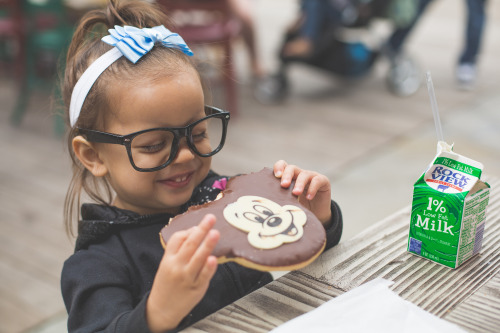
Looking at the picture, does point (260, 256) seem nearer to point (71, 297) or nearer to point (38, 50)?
point (71, 297)

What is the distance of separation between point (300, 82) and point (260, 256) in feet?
15.1

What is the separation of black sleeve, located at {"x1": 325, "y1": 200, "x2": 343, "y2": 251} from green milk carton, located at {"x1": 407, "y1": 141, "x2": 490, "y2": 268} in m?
0.19

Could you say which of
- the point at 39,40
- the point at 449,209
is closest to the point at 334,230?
the point at 449,209

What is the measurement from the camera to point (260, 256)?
0.87m

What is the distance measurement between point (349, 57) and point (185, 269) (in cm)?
412

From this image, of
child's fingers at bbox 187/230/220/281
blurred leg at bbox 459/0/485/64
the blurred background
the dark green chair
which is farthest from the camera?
blurred leg at bbox 459/0/485/64

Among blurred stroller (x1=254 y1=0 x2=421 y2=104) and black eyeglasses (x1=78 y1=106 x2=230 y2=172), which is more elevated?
black eyeglasses (x1=78 y1=106 x2=230 y2=172)

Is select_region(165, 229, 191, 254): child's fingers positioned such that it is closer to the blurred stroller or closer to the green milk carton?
the green milk carton

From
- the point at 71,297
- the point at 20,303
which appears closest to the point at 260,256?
the point at 71,297

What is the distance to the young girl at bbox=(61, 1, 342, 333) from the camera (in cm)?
111

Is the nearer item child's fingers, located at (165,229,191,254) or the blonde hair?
child's fingers, located at (165,229,191,254)

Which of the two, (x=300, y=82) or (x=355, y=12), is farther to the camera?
(x=300, y=82)

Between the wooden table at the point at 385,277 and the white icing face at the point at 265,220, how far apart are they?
0.11m

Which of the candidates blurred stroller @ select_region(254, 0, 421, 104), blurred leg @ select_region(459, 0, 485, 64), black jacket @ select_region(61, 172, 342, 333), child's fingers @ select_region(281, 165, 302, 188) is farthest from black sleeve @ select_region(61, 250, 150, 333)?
blurred leg @ select_region(459, 0, 485, 64)
